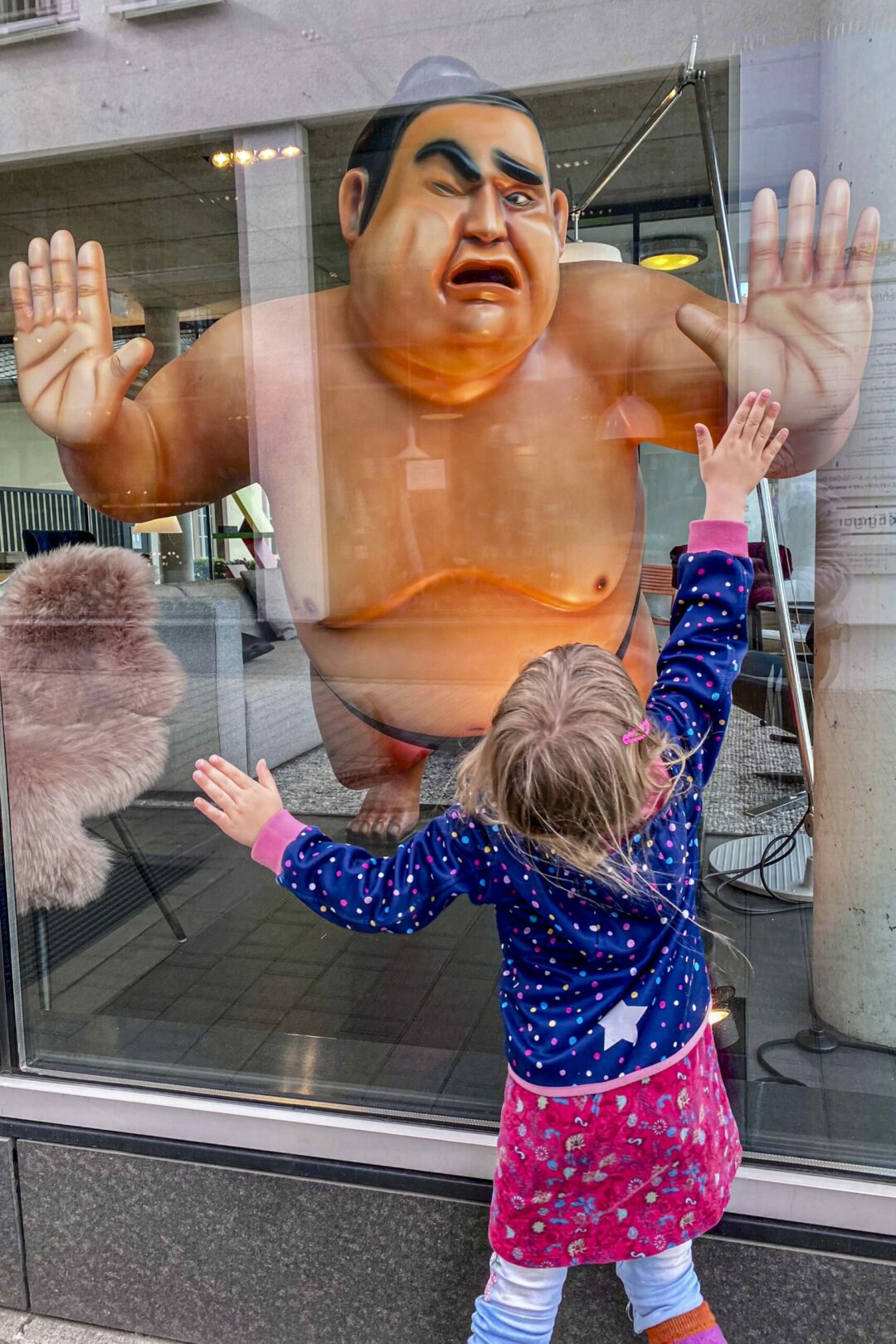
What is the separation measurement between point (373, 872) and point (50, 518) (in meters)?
1.26

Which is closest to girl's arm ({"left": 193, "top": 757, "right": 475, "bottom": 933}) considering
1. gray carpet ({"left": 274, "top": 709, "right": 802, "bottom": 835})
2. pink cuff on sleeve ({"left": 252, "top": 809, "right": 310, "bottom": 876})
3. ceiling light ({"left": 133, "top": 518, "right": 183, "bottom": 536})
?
pink cuff on sleeve ({"left": 252, "top": 809, "right": 310, "bottom": 876})

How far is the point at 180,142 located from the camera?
201cm

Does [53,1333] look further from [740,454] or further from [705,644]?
[740,454]

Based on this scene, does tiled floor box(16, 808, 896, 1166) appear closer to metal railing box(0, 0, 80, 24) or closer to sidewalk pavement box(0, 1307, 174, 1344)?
sidewalk pavement box(0, 1307, 174, 1344)

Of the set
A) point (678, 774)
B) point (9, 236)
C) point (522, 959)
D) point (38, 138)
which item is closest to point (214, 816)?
point (522, 959)

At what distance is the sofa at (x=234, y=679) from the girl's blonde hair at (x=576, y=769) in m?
0.97

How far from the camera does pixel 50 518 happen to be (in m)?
2.16

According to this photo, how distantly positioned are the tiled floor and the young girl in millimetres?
432

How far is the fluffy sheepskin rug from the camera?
2109 mm

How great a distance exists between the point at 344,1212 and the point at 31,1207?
633 mm

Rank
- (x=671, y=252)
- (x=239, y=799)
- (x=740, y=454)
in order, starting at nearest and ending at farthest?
(x=239, y=799), (x=740, y=454), (x=671, y=252)

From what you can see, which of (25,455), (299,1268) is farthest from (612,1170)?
(25,455)

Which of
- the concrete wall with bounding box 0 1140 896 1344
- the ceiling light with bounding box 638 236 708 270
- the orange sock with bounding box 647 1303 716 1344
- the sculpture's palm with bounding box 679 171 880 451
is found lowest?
the concrete wall with bounding box 0 1140 896 1344

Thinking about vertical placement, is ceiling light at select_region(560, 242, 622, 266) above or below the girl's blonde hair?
above
